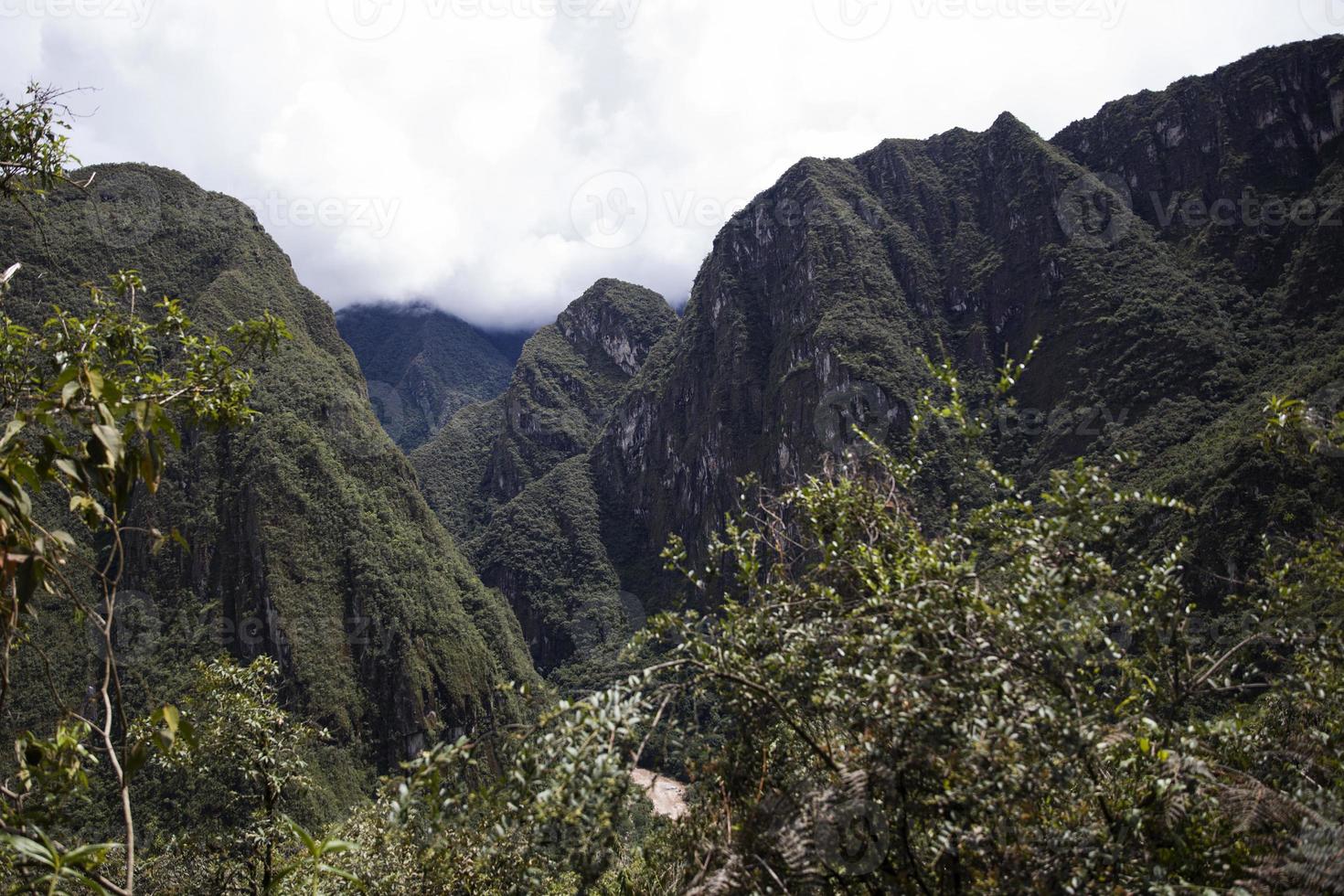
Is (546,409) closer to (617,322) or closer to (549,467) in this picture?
(549,467)

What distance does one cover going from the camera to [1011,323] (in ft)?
346

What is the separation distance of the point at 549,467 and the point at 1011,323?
102498 millimetres

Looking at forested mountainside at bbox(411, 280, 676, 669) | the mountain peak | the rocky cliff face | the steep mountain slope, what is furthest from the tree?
the mountain peak

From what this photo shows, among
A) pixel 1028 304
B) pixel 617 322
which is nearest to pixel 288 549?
pixel 1028 304

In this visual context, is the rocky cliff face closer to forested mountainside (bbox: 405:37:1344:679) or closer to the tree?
forested mountainside (bbox: 405:37:1344:679)

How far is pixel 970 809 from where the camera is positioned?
2.96 m

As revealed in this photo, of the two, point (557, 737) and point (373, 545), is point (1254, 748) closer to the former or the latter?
point (557, 737)

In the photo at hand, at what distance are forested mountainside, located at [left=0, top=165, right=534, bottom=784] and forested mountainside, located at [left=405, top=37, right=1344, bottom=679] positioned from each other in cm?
3414

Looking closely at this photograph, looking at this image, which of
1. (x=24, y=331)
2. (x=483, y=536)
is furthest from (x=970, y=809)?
(x=483, y=536)

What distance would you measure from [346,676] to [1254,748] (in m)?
80.4

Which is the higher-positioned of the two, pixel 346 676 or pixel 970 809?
pixel 970 809

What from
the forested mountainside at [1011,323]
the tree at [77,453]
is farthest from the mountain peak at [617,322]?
the tree at [77,453]

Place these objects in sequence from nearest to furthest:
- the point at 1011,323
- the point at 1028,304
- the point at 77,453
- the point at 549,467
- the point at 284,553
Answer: the point at 77,453
the point at 284,553
the point at 1028,304
the point at 1011,323
the point at 549,467

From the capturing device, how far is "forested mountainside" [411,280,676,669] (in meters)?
128
